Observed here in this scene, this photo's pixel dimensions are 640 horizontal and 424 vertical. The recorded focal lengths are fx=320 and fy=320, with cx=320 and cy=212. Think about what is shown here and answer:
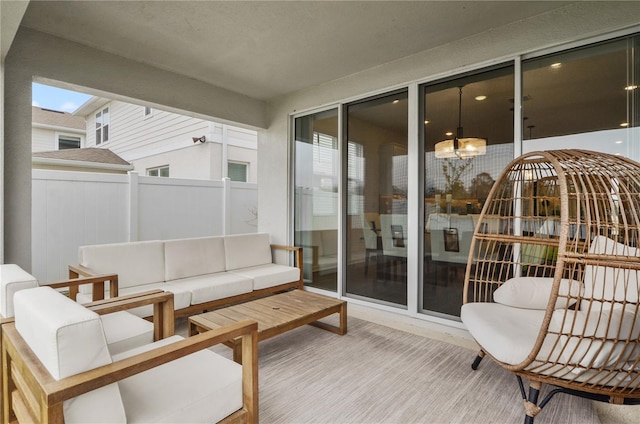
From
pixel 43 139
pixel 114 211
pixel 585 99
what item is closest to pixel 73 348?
pixel 585 99

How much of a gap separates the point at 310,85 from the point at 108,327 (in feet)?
11.9

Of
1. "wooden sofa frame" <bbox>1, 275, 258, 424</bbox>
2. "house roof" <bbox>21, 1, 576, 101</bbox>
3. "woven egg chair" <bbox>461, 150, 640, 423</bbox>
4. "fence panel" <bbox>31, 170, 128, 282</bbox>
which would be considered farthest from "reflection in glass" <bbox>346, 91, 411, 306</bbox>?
"fence panel" <bbox>31, 170, 128, 282</bbox>

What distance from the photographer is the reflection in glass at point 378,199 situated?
11.7 ft

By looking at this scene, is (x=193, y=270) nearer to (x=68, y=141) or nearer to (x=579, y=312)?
(x=579, y=312)

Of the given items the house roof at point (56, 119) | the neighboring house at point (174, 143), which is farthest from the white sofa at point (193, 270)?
the house roof at point (56, 119)

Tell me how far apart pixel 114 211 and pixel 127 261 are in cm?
177

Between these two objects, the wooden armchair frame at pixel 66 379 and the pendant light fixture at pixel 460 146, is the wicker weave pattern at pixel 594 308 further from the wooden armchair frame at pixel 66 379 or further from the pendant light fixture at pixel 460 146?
the wooden armchair frame at pixel 66 379

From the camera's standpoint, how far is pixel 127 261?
3.23m

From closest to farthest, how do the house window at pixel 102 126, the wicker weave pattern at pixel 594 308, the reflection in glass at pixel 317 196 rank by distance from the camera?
the wicker weave pattern at pixel 594 308
the reflection in glass at pixel 317 196
the house window at pixel 102 126

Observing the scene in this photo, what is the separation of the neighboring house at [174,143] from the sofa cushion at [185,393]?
5.69m

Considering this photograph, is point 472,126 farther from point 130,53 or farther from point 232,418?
point 130,53

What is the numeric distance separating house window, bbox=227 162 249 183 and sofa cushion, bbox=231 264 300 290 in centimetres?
360

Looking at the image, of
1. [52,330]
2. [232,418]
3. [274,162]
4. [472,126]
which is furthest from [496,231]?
[274,162]

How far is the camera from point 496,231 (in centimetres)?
272
